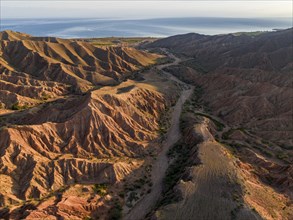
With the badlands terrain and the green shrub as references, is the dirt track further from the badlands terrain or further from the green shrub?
the green shrub

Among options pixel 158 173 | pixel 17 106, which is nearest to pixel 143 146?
pixel 158 173

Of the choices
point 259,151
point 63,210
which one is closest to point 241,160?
point 259,151

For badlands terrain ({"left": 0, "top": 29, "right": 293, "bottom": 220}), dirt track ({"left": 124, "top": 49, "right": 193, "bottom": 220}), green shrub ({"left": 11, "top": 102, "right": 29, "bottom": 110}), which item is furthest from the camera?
green shrub ({"left": 11, "top": 102, "right": 29, "bottom": 110})

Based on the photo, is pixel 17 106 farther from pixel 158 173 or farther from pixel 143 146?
pixel 158 173

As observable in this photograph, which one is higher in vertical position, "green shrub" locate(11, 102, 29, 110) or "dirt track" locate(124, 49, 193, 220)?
"green shrub" locate(11, 102, 29, 110)

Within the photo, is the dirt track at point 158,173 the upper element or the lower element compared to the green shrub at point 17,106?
lower

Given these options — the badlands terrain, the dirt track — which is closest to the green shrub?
the badlands terrain

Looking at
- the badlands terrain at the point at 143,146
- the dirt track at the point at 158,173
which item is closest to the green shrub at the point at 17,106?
the badlands terrain at the point at 143,146

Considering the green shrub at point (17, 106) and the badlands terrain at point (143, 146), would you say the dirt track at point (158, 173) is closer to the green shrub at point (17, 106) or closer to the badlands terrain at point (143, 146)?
the badlands terrain at point (143, 146)
